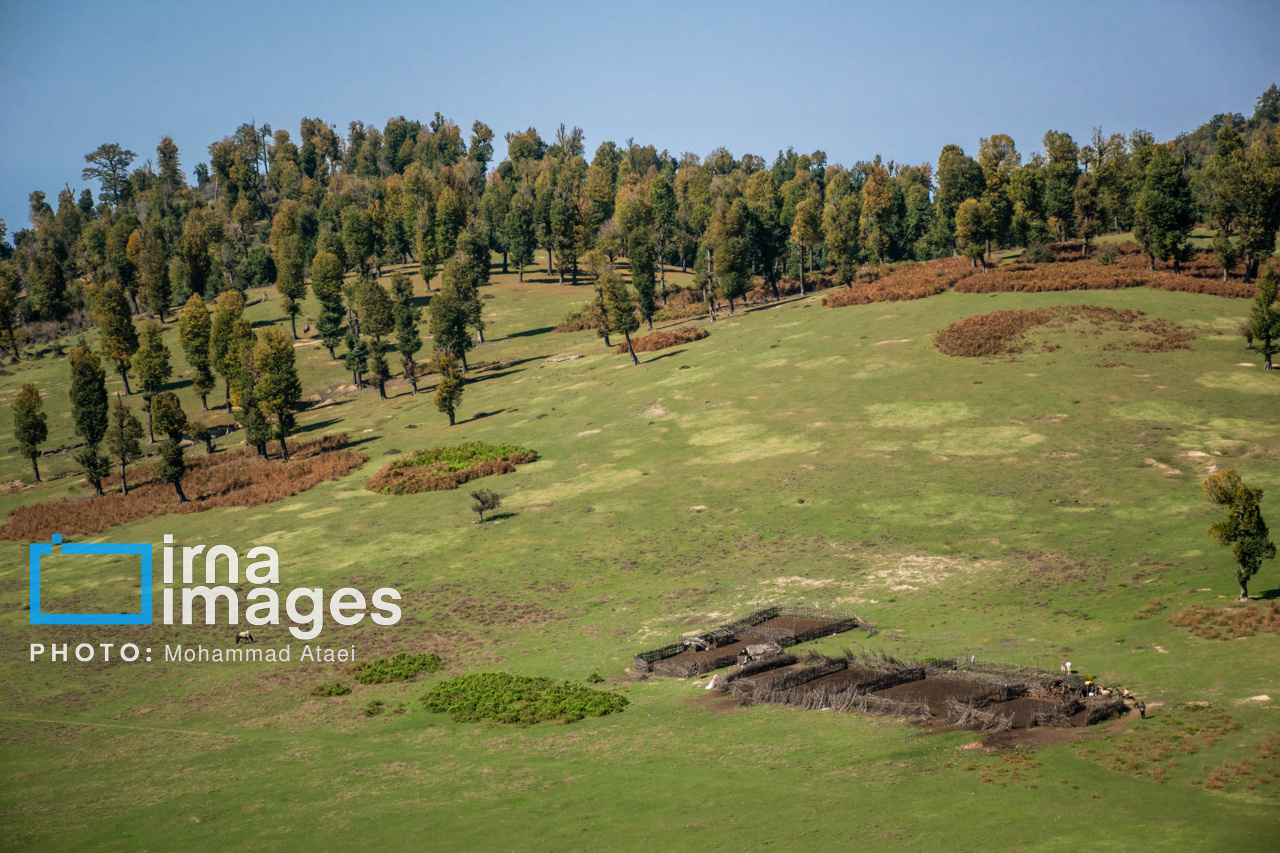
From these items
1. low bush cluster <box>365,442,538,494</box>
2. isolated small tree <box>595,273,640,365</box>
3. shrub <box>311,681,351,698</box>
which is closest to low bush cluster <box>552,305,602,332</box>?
isolated small tree <box>595,273,640,365</box>

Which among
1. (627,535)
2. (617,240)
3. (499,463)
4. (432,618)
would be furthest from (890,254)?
(432,618)

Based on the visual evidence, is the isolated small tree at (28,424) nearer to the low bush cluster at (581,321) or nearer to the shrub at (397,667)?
the low bush cluster at (581,321)

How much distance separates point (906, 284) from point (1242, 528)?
74.4m

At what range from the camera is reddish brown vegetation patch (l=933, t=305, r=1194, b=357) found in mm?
81875

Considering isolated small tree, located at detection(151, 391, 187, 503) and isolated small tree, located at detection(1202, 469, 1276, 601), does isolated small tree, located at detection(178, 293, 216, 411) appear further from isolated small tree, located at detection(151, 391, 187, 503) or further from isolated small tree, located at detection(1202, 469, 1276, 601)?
isolated small tree, located at detection(1202, 469, 1276, 601)

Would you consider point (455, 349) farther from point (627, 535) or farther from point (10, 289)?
point (10, 289)

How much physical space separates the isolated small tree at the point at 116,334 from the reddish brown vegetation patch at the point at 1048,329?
118 m

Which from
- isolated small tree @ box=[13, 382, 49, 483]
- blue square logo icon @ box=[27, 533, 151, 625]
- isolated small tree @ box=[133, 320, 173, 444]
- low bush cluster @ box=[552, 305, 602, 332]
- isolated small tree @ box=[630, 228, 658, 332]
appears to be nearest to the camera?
blue square logo icon @ box=[27, 533, 151, 625]

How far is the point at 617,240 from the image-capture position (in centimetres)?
17638

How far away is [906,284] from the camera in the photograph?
111062 mm

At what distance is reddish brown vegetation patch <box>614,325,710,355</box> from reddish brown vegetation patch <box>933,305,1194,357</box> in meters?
34.9

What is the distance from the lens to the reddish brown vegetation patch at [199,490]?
80.4m

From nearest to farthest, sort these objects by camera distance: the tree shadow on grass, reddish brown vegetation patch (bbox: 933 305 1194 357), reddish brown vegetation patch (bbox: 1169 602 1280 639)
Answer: reddish brown vegetation patch (bbox: 1169 602 1280 639) < reddish brown vegetation patch (bbox: 933 305 1194 357) < the tree shadow on grass

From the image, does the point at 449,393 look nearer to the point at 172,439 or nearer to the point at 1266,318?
the point at 172,439
